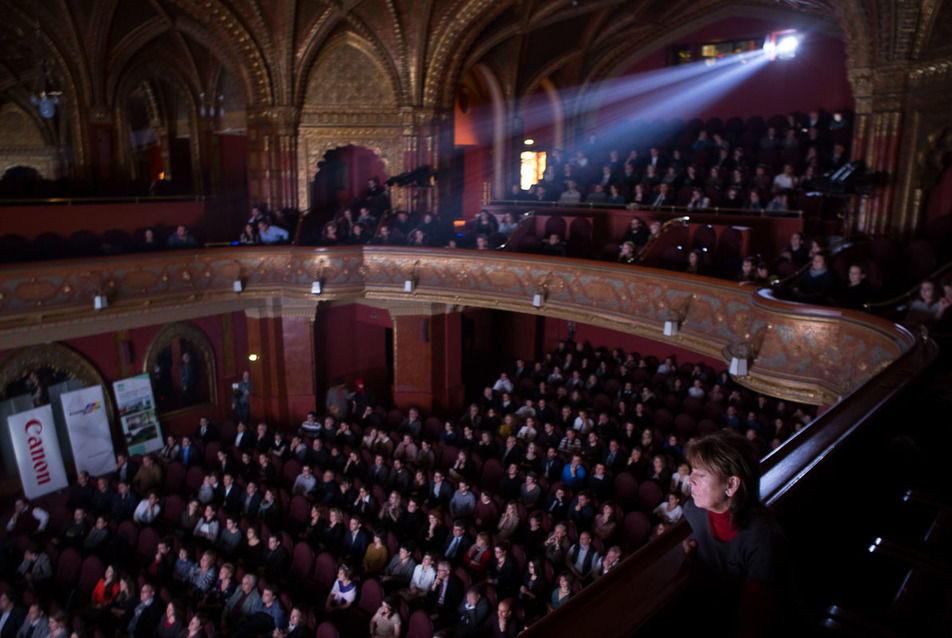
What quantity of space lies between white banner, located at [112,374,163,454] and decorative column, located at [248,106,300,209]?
403cm

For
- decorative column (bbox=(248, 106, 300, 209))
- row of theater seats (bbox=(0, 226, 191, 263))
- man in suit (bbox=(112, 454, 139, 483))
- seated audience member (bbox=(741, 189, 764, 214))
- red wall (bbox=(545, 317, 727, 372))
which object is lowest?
man in suit (bbox=(112, 454, 139, 483))

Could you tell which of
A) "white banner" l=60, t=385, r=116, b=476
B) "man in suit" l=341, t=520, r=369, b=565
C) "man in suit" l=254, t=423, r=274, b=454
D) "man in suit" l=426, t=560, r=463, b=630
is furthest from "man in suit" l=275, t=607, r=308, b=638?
"white banner" l=60, t=385, r=116, b=476

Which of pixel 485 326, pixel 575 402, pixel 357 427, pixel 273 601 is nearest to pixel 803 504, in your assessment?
pixel 273 601

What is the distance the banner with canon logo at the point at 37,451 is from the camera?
1028 centimetres

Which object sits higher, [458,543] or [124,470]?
[458,543]

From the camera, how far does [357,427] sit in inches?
418

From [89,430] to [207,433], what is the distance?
208 centimetres

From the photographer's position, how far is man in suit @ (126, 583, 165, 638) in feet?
20.3

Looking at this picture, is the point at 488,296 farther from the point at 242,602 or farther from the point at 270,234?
the point at 242,602

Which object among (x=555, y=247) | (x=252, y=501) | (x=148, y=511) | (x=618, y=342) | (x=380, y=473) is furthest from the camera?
(x=618, y=342)

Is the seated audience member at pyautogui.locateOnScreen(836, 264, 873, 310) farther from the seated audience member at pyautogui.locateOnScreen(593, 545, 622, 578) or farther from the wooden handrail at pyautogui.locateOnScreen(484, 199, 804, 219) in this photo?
the seated audience member at pyautogui.locateOnScreen(593, 545, 622, 578)

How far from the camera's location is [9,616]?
632cm

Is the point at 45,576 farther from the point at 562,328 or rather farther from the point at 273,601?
the point at 562,328

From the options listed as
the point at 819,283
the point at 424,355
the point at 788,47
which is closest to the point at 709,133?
the point at 788,47
